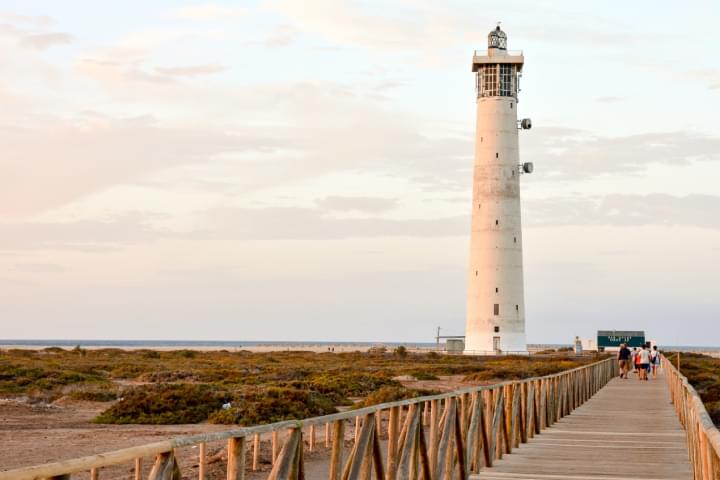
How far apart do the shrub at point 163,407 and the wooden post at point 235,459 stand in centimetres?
1739

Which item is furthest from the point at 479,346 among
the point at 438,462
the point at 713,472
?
the point at 713,472

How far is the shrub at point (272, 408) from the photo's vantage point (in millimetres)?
23244

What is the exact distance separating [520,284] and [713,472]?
187ft

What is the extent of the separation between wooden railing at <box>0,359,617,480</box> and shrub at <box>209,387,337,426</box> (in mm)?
3894

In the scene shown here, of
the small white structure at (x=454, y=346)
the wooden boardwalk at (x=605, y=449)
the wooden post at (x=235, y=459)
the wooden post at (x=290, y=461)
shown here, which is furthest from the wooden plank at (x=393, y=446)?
the small white structure at (x=454, y=346)

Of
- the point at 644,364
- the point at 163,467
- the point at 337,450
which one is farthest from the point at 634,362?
the point at 163,467

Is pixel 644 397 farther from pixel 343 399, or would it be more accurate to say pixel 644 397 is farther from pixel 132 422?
pixel 132 422

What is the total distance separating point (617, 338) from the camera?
263ft

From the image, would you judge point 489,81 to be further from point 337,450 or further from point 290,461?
point 290,461

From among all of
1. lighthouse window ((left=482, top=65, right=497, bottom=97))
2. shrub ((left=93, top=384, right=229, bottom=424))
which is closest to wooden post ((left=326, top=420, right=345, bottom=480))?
shrub ((left=93, top=384, right=229, bottom=424))

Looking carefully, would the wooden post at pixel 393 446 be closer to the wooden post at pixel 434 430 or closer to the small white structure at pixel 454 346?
the wooden post at pixel 434 430

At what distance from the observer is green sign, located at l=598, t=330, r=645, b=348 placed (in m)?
80.2

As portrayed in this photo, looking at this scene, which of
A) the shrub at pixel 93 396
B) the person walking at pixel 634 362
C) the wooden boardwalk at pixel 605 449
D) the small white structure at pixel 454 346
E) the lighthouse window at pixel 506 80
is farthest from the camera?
the small white structure at pixel 454 346

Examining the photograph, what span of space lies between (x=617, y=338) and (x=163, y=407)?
199ft
